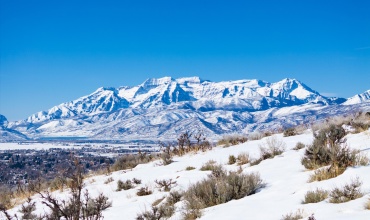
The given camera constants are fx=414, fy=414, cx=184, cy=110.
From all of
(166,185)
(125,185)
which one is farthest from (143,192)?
(125,185)

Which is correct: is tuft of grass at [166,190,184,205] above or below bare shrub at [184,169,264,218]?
below

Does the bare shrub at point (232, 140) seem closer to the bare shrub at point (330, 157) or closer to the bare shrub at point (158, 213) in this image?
the bare shrub at point (330, 157)

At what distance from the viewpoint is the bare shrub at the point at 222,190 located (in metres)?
8.96

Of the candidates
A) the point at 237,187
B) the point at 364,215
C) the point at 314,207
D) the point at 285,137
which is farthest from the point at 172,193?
→ the point at 285,137

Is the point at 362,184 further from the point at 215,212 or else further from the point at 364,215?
the point at 215,212

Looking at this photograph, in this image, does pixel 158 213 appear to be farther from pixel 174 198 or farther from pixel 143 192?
pixel 143 192

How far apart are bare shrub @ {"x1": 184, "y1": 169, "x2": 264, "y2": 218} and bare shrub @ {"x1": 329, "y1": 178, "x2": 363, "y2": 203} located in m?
2.25

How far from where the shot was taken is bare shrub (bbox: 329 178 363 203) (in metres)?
6.85

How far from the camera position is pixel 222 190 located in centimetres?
898

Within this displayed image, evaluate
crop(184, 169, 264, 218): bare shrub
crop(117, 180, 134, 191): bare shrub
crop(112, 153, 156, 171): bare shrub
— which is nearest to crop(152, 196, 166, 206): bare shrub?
crop(184, 169, 264, 218): bare shrub

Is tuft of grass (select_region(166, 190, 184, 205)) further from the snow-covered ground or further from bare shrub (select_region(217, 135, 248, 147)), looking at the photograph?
bare shrub (select_region(217, 135, 248, 147))

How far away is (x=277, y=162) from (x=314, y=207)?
529 centimetres

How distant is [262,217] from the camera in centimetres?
693

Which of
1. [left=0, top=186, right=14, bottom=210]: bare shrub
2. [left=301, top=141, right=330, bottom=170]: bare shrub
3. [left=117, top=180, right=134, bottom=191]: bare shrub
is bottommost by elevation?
[left=0, top=186, right=14, bottom=210]: bare shrub
